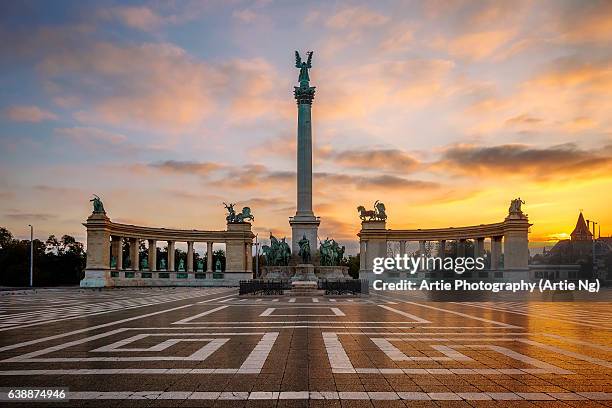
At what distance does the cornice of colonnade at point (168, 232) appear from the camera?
8581cm

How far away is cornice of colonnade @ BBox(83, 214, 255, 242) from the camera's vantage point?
85.8 metres

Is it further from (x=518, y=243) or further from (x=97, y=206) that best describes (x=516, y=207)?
(x=97, y=206)

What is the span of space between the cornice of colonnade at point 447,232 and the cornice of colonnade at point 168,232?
20.7m

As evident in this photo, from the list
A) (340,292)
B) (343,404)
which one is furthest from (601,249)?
(343,404)

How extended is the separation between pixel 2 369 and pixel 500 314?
2440cm

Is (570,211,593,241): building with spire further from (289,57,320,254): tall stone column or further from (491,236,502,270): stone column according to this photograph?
(289,57,320,254): tall stone column

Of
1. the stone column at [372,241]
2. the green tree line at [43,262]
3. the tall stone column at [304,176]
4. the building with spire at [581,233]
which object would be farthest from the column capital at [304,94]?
the building with spire at [581,233]

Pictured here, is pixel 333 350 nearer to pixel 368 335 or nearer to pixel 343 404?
pixel 368 335

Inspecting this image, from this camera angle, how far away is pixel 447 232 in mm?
93125

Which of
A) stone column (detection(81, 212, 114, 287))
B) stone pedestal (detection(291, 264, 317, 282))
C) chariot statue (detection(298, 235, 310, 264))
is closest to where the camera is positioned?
stone pedestal (detection(291, 264, 317, 282))

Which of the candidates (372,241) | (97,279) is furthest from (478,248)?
(97,279)

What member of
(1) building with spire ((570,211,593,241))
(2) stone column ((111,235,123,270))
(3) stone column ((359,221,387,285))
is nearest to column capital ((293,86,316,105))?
(3) stone column ((359,221,387,285))

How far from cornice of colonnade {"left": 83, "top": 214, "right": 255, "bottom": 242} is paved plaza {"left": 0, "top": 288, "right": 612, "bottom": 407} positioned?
62870 millimetres

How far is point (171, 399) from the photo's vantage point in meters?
10.5
